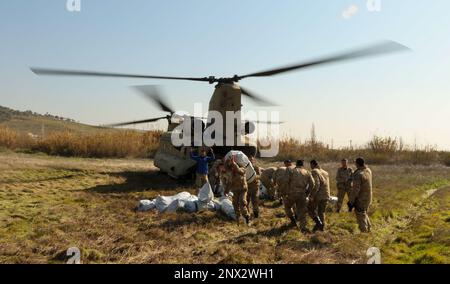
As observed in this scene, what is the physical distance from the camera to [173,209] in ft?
37.1

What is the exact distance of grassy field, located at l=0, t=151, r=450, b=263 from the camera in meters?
7.72

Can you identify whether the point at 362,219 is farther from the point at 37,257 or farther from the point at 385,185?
the point at 385,185

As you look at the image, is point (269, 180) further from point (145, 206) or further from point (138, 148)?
point (138, 148)

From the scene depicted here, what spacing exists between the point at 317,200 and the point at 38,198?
331 inches

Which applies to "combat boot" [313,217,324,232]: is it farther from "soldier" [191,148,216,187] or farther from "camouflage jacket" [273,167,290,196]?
"soldier" [191,148,216,187]

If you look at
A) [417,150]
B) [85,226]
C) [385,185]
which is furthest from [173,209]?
[417,150]

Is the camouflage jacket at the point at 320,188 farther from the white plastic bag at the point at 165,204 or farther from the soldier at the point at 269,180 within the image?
the white plastic bag at the point at 165,204

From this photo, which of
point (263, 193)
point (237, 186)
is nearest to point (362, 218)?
point (237, 186)

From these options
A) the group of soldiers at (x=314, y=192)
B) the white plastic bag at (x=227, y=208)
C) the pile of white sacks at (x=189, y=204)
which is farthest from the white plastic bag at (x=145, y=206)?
the group of soldiers at (x=314, y=192)

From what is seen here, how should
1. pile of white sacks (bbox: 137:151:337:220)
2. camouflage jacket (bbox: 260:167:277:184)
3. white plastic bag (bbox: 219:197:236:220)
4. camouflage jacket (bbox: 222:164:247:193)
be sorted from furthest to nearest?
1. camouflage jacket (bbox: 260:167:277:184)
2. pile of white sacks (bbox: 137:151:337:220)
3. white plastic bag (bbox: 219:197:236:220)
4. camouflage jacket (bbox: 222:164:247:193)

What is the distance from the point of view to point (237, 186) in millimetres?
10375

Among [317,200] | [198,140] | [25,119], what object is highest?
[25,119]

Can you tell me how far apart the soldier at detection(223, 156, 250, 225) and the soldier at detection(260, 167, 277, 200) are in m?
2.66

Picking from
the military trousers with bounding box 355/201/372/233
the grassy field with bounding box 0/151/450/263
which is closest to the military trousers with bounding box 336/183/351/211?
the grassy field with bounding box 0/151/450/263
